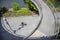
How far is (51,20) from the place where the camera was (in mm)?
3406

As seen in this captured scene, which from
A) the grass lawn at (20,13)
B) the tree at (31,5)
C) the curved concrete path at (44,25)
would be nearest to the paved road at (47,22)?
the curved concrete path at (44,25)

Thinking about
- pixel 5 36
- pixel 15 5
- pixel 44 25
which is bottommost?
pixel 5 36

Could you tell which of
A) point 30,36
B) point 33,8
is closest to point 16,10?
point 33,8

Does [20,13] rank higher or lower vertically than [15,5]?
lower

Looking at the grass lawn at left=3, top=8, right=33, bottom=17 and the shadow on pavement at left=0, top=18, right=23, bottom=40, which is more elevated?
the grass lawn at left=3, top=8, right=33, bottom=17

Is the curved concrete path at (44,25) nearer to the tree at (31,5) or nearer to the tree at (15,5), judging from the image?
the tree at (31,5)

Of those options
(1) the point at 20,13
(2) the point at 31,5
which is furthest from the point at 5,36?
(2) the point at 31,5

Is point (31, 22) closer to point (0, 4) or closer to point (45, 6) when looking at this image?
point (45, 6)

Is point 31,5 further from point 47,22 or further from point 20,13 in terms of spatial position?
point 47,22

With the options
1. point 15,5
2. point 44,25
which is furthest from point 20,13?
point 44,25

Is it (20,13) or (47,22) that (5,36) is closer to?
(20,13)

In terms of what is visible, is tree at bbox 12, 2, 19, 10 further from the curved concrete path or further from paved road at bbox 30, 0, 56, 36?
paved road at bbox 30, 0, 56, 36

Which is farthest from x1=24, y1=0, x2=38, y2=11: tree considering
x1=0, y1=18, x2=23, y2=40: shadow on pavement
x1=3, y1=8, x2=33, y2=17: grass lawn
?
x1=0, y1=18, x2=23, y2=40: shadow on pavement

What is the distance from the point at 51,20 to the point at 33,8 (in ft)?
1.21
